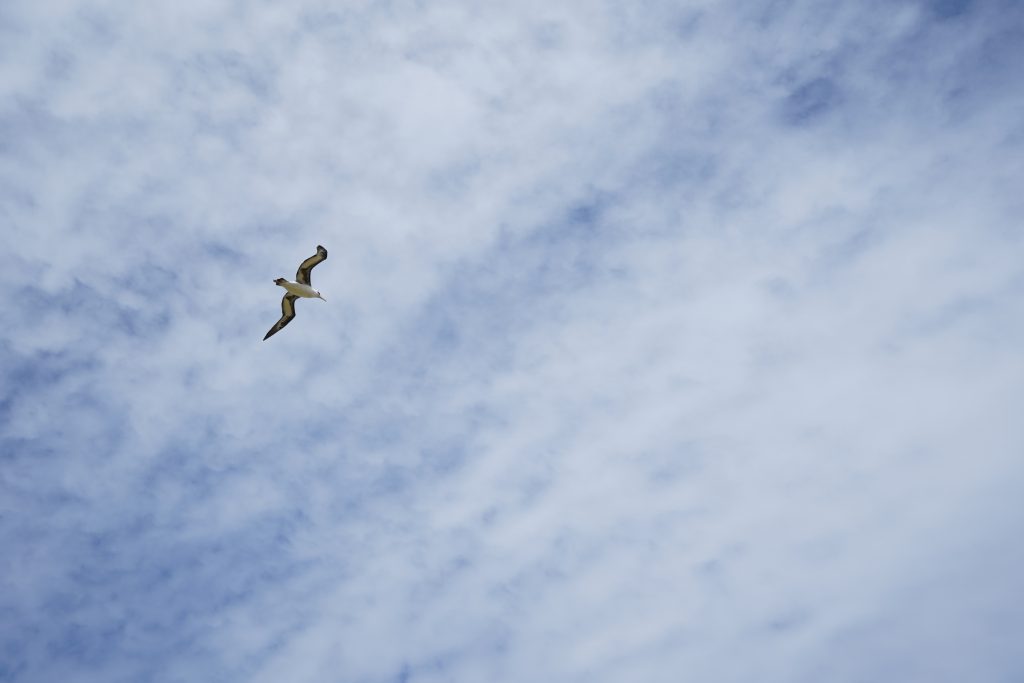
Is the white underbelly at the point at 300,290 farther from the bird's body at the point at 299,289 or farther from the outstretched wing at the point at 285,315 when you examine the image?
the outstretched wing at the point at 285,315

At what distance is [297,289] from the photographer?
143 ft

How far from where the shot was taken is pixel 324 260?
138ft

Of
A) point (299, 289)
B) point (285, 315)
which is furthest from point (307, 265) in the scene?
point (285, 315)

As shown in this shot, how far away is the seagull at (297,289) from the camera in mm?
41844

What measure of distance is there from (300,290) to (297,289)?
0.19 meters

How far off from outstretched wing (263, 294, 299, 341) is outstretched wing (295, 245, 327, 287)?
267 cm

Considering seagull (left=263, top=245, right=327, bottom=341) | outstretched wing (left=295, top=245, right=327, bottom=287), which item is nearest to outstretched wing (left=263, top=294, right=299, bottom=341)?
seagull (left=263, top=245, right=327, bottom=341)

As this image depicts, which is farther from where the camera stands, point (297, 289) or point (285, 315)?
point (285, 315)

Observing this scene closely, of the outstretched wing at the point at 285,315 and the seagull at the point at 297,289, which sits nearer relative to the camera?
the seagull at the point at 297,289

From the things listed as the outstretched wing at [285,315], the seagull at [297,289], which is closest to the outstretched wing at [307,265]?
the seagull at [297,289]

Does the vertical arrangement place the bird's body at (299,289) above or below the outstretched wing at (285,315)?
below

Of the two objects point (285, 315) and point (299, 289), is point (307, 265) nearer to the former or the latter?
point (299, 289)

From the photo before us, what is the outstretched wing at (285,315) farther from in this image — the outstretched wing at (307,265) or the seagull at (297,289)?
the outstretched wing at (307,265)

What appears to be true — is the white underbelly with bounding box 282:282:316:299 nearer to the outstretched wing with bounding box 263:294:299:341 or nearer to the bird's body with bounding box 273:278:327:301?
the bird's body with bounding box 273:278:327:301
